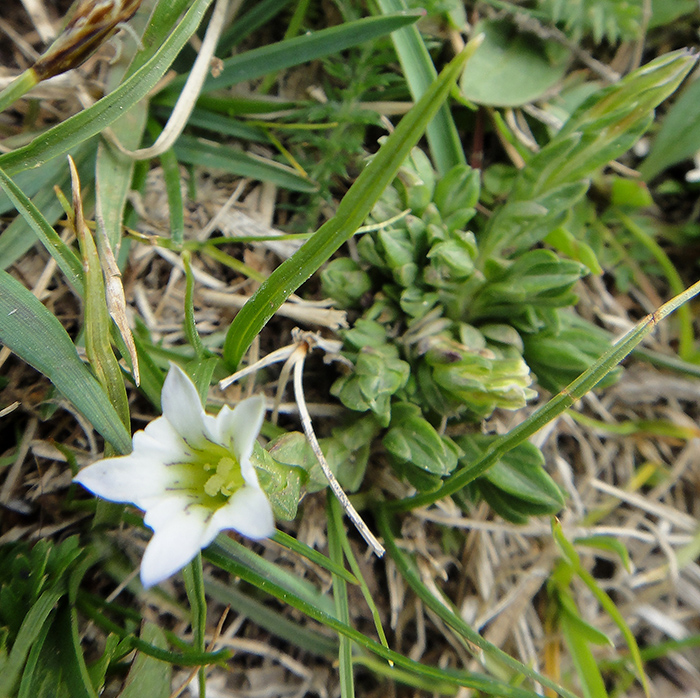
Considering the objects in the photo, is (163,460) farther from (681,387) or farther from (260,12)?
(681,387)

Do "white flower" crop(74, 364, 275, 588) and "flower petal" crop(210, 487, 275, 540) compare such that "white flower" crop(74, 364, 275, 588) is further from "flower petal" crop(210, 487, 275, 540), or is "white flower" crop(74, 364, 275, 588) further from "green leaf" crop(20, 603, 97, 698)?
"green leaf" crop(20, 603, 97, 698)

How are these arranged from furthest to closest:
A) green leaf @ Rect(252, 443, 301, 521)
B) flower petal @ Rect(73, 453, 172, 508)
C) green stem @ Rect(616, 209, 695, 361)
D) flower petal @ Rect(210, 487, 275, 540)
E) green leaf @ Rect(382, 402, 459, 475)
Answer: green stem @ Rect(616, 209, 695, 361)
green leaf @ Rect(382, 402, 459, 475)
green leaf @ Rect(252, 443, 301, 521)
flower petal @ Rect(73, 453, 172, 508)
flower petal @ Rect(210, 487, 275, 540)

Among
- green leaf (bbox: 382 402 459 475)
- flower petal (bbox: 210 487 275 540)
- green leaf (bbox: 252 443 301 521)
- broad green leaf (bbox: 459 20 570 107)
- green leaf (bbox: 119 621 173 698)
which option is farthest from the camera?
broad green leaf (bbox: 459 20 570 107)

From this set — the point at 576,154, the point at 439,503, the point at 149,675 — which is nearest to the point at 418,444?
the point at 439,503

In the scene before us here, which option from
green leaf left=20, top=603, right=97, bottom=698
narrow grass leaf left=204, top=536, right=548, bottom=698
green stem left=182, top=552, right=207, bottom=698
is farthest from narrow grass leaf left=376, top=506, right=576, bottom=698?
green leaf left=20, top=603, right=97, bottom=698

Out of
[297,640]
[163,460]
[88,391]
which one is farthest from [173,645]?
[88,391]
